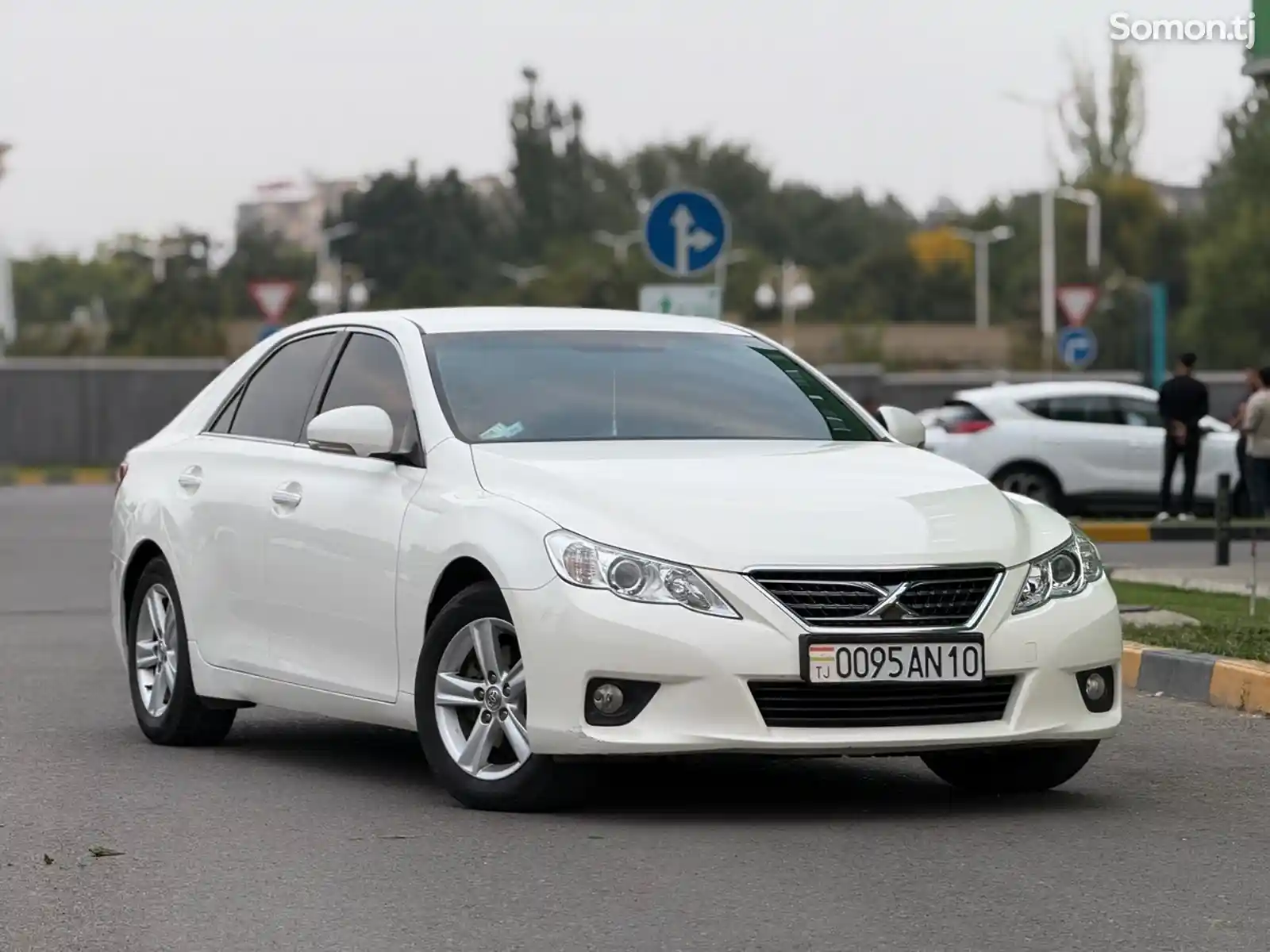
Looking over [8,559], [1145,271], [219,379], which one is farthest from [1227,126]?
[219,379]

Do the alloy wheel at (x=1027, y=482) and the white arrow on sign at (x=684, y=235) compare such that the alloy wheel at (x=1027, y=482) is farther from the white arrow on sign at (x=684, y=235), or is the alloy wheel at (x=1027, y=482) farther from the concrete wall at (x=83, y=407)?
the concrete wall at (x=83, y=407)

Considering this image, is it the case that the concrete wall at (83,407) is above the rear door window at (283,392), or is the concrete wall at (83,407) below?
below

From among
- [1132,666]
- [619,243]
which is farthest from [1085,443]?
[619,243]

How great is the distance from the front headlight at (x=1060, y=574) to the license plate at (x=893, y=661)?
0.25 m

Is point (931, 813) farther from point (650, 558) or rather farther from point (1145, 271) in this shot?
point (1145, 271)

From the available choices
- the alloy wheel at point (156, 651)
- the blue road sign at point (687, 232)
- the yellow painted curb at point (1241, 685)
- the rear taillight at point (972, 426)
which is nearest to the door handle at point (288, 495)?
the alloy wheel at point (156, 651)

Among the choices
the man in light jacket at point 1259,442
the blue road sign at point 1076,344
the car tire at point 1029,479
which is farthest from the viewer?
the blue road sign at point 1076,344

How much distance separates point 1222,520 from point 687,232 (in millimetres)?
4480

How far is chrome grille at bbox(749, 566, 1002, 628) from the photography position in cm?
742

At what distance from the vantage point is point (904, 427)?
30.3 feet

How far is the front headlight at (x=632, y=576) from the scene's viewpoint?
7.41 m

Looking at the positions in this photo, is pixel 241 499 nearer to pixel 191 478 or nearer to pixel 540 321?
pixel 191 478

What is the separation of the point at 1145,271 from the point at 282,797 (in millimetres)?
96277

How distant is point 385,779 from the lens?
8703 mm
